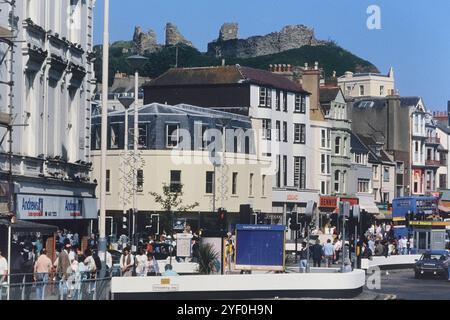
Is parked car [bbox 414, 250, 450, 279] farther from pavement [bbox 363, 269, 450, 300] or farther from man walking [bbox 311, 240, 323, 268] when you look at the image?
man walking [bbox 311, 240, 323, 268]

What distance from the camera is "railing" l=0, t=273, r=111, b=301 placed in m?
21.1

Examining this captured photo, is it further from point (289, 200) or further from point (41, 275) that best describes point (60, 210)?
point (289, 200)

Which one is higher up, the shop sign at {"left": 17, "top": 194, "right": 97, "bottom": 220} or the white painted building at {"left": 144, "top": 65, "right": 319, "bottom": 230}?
the white painted building at {"left": 144, "top": 65, "right": 319, "bottom": 230}

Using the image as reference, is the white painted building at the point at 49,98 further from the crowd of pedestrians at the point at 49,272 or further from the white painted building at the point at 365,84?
the white painted building at the point at 365,84

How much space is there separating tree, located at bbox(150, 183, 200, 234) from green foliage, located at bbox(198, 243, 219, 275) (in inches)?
718

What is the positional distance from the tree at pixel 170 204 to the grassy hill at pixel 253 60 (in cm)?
1436

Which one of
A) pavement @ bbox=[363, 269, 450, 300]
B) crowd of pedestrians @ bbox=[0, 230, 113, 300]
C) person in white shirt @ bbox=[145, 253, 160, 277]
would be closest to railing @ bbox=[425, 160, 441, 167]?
pavement @ bbox=[363, 269, 450, 300]

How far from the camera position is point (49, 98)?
119 ft

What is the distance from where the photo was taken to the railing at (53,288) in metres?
Result: 21.1

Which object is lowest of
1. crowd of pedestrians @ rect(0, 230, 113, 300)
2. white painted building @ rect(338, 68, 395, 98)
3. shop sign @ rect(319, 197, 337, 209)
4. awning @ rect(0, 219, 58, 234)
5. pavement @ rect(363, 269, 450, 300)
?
pavement @ rect(363, 269, 450, 300)

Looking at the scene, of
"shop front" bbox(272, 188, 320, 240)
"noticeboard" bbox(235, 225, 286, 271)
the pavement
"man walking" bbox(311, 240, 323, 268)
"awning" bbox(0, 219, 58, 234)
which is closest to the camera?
"awning" bbox(0, 219, 58, 234)

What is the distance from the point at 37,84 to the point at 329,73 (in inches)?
2812

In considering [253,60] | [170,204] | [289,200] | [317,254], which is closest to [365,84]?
[253,60]
